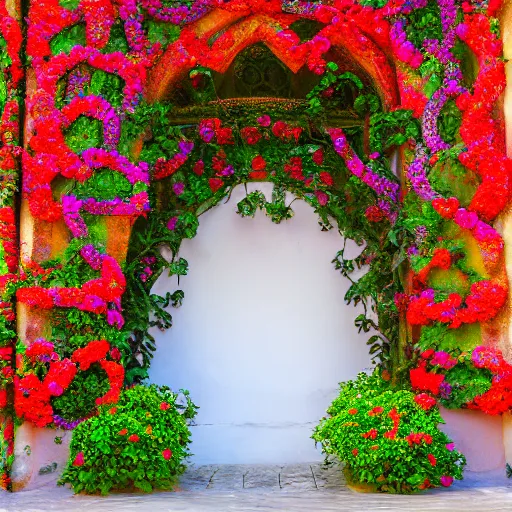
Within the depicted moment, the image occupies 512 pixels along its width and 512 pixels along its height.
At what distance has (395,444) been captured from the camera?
4.74 m

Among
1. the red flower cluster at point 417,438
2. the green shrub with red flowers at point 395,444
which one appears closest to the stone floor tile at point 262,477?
the green shrub with red flowers at point 395,444

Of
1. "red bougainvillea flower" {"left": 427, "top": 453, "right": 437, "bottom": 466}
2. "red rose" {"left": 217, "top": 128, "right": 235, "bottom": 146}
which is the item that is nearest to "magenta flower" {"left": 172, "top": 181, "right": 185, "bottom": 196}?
"red rose" {"left": 217, "top": 128, "right": 235, "bottom": 146}

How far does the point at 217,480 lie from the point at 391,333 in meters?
1.69

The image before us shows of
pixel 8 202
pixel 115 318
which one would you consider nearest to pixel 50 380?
pixel 115 318

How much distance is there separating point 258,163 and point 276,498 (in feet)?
8.98

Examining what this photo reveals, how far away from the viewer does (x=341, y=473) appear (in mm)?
5520

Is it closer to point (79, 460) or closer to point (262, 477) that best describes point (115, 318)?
point (79, 460)

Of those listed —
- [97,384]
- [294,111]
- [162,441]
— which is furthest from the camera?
[294,111]

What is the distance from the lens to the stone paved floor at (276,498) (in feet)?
14.5

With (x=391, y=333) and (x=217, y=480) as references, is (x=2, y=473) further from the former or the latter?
(x=391, y=333)

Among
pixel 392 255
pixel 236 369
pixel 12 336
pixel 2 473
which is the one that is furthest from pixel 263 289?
pixel 2 473

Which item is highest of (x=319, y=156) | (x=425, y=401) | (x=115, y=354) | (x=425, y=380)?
(x=319, y=156)

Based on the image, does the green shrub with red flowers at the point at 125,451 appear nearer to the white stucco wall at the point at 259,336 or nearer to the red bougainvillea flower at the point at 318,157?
the white stucco wall at the point at 259,336

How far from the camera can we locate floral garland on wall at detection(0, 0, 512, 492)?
17.1 feet
